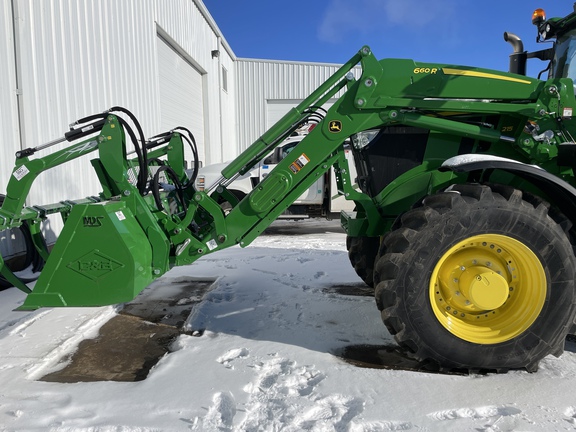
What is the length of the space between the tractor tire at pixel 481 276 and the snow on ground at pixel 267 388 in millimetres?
166

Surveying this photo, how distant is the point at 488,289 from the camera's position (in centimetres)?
288

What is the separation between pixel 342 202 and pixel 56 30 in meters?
5.62

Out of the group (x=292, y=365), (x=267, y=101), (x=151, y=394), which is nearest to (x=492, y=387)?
(x=292, y=365)

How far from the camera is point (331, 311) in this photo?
4133 millimetres

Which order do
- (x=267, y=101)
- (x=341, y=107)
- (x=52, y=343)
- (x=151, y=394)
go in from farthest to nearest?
(x=267, y=101)
(x=52, y=343)
(x=341, y=107)
(x=151, y=394)

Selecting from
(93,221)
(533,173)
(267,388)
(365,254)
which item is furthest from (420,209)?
(93,221)

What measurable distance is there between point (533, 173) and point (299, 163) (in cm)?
152

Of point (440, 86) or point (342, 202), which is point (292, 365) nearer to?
point (440, 86)

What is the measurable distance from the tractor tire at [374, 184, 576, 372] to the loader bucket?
1703 millimetres

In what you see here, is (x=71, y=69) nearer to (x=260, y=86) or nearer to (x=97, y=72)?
(x=97, y=72)

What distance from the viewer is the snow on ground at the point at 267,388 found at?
237 cm

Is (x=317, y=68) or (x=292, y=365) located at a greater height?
(x=317, y=68)

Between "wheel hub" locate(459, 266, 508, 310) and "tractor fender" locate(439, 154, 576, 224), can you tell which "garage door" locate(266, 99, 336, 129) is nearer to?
"tractor fender" locate(439, 154, 576, 224)

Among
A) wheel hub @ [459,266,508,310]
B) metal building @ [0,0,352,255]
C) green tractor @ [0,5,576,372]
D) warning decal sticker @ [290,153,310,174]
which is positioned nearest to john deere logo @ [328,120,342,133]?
green tractor @ [0,5,576,372]
